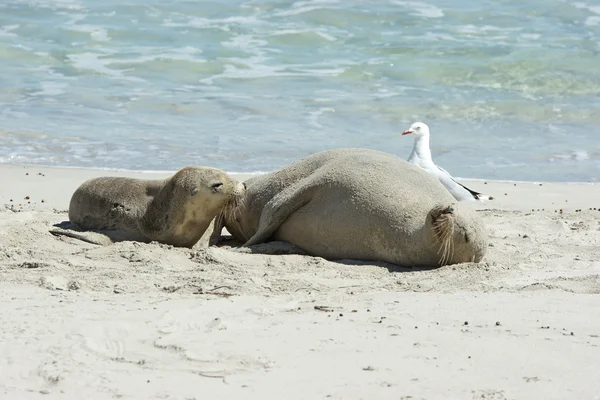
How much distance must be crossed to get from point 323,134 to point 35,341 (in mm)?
8446

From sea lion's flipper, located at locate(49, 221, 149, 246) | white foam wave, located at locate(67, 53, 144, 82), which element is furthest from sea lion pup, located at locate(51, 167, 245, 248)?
white foam wave, located at locate(67, 53, 144, 82)

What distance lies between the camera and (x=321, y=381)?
415 cm

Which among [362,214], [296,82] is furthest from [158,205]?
[296,82]

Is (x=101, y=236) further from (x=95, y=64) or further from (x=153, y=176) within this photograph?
(x=95, y=64)

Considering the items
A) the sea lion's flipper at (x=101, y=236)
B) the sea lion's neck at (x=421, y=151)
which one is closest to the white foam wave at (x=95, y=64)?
the sea lion's neck at (x=421, y=151)

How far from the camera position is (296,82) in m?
16.1

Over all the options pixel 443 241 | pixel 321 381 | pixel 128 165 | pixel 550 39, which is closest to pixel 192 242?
pixel 443 241

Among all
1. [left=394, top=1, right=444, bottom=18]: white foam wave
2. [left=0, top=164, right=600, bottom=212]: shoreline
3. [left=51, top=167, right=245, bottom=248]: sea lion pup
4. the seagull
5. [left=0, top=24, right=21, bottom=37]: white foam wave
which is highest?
[left=394, top=1, right=444, bottom=18]: white foam wave

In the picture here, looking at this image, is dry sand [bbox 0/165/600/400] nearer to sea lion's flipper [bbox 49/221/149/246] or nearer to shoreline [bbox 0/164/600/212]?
sea lion's flipper [bbox 49/221/149/246]

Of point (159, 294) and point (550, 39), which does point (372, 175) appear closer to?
point (159, 294)

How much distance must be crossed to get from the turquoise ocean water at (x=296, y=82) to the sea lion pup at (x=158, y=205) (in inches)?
128

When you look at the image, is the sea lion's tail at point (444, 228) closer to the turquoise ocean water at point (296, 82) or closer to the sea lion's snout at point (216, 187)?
the sea lion's snout at point (216, 187)

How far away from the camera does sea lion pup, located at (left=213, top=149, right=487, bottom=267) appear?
6.55 metres

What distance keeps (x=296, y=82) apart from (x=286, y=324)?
37.3ft
